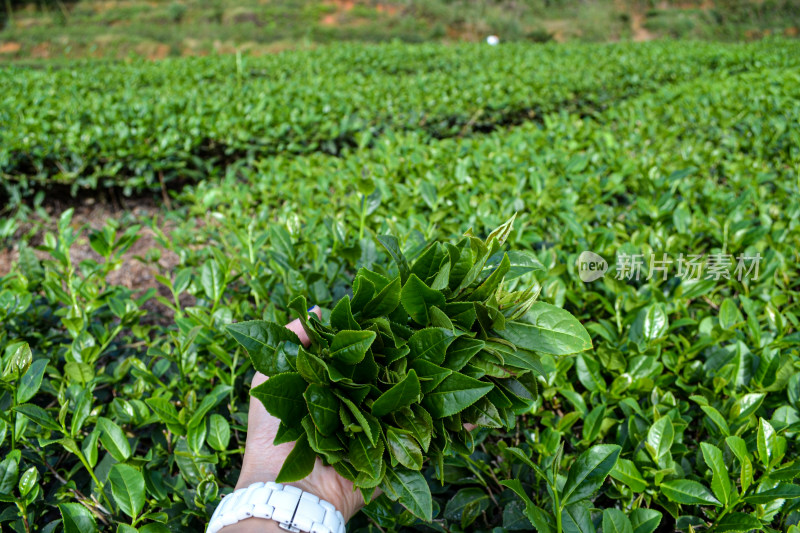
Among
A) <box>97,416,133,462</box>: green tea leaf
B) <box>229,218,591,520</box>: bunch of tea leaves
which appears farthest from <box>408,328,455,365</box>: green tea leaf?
<box>97,416,133,462</box>: green tea leaf

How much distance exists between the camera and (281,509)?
977mm

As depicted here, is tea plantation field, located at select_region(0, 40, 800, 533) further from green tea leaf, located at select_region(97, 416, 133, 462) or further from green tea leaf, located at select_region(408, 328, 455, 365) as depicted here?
green tea leaf, located at select_region(408, 328, 455, 365)

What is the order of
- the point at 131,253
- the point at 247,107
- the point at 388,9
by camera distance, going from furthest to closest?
1. the point at 388,9
2. the point at 247,107
3. the point at 131,253

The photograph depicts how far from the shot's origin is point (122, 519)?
125 cm

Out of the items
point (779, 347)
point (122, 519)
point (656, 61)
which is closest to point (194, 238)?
point (122, 519)

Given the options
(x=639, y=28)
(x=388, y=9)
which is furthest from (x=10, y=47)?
(x=639, y=28)

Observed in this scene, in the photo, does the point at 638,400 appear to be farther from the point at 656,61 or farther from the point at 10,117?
the point at 656,61

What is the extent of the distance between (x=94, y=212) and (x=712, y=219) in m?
4.53

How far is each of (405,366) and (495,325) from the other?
0.74ft

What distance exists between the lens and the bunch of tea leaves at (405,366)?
0.98 m

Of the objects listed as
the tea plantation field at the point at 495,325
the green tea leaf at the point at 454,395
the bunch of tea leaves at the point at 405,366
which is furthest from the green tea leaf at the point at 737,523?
the green tea leaf at the point at 454,395

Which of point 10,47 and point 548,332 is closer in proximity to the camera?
point 548,332

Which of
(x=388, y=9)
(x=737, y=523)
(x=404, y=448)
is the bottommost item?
(x=737, y=523)

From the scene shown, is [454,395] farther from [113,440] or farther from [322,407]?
[113,440]
